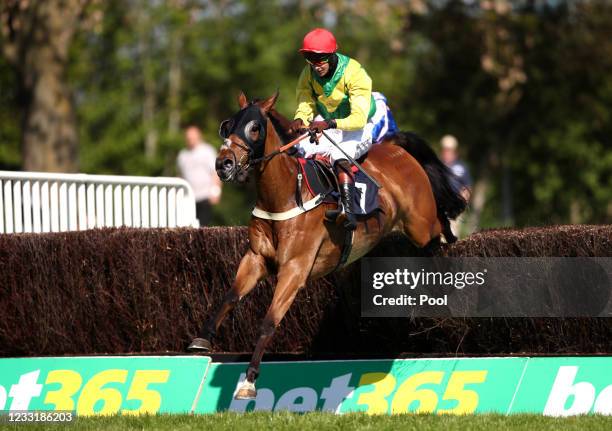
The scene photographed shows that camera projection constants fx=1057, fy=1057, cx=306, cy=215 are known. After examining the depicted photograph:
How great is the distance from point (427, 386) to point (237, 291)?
180cm

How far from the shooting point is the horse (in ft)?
23.2

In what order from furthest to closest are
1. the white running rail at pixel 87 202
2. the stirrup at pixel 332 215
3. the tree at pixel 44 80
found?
the tree at pixel 44 80 → the white running rail at pixel 87 202 → the stirrup at pixel 332 215

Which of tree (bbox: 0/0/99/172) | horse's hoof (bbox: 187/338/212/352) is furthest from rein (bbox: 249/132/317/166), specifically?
tree (bbox: 0/0/99/172)

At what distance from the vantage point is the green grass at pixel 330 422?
689 cm

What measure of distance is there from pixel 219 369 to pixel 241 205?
33504 mm

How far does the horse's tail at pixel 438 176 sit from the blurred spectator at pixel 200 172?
468 cm

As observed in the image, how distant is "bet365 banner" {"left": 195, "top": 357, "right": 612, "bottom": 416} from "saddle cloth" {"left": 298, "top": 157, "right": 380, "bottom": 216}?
4.05ft

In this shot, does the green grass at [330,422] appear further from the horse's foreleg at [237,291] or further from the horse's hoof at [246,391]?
the horse's foreleg at [237,291]

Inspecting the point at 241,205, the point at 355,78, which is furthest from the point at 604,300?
the point at 241,205

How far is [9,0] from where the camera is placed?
1623cm

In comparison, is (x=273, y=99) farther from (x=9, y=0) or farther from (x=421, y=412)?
(x=9, y=0)

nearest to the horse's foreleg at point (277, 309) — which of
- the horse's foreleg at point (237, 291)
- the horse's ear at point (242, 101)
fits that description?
the horse's foreleg at point (237, 291)

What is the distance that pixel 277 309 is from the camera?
7.26 m

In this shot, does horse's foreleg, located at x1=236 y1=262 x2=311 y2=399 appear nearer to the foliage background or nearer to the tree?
the tree
